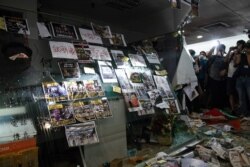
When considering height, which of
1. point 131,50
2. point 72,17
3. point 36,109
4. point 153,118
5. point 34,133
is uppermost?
point 72,17

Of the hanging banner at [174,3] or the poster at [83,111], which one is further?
the hanging banner at [174,3]

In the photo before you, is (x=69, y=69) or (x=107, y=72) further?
(x=107, y=72)

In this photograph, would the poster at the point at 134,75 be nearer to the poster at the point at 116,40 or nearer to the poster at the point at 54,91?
the poster at the point at 116,40

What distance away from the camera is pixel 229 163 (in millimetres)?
2760

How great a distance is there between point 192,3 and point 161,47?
124 centimetres

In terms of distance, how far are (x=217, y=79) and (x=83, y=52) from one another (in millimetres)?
3389

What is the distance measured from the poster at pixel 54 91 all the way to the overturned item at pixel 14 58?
267mm

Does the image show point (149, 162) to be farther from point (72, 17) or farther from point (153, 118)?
point (72, 17)

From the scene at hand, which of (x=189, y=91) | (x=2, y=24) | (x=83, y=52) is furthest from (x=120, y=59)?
(x=189, y=91)

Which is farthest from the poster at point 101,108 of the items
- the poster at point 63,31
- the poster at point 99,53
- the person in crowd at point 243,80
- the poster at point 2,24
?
the person in crowd at point 243,80

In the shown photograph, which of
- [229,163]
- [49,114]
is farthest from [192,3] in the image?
[49,114]

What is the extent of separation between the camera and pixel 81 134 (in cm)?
245

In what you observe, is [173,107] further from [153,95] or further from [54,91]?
[54,91]

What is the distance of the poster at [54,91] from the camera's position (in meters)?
2.37
